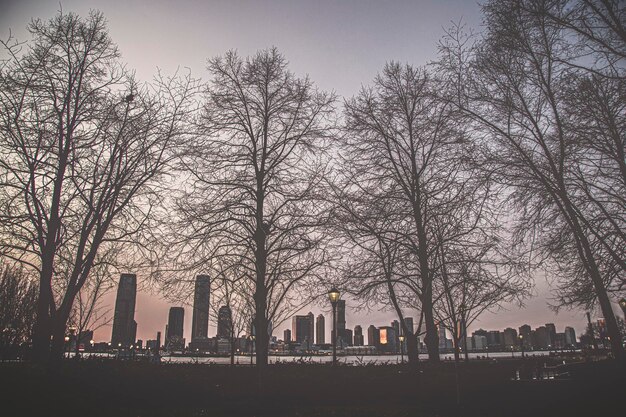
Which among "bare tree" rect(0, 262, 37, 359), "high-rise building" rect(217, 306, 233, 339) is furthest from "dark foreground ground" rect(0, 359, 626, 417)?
"bare tree" rect(0, 262, 37, 359)

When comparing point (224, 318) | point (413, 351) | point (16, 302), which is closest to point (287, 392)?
point (413, 351)

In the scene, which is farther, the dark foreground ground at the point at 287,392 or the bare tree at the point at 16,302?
the bare tree at the point at 16,302

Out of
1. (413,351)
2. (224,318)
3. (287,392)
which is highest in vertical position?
(224,318)

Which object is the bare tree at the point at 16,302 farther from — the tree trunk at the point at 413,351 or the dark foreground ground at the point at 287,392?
the tree trunk at the point at 413,351

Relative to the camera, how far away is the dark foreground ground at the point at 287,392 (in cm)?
959

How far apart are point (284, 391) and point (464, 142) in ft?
34.7

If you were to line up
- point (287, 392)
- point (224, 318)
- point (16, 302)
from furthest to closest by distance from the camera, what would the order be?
point (224, 318), point (16, 302), point (287, 392)

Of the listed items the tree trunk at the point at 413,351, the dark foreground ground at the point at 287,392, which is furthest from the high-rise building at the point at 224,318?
the tree trunk at the point at 413,351

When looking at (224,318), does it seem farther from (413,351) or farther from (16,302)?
(413,351)

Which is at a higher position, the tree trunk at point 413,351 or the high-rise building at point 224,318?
the high-rise building at point 224,318

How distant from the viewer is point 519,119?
12977mm

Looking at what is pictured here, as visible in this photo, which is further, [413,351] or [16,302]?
[16,302]

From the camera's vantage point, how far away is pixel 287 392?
47.2ft

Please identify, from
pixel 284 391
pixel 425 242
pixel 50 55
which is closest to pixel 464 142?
pixel 425 242
